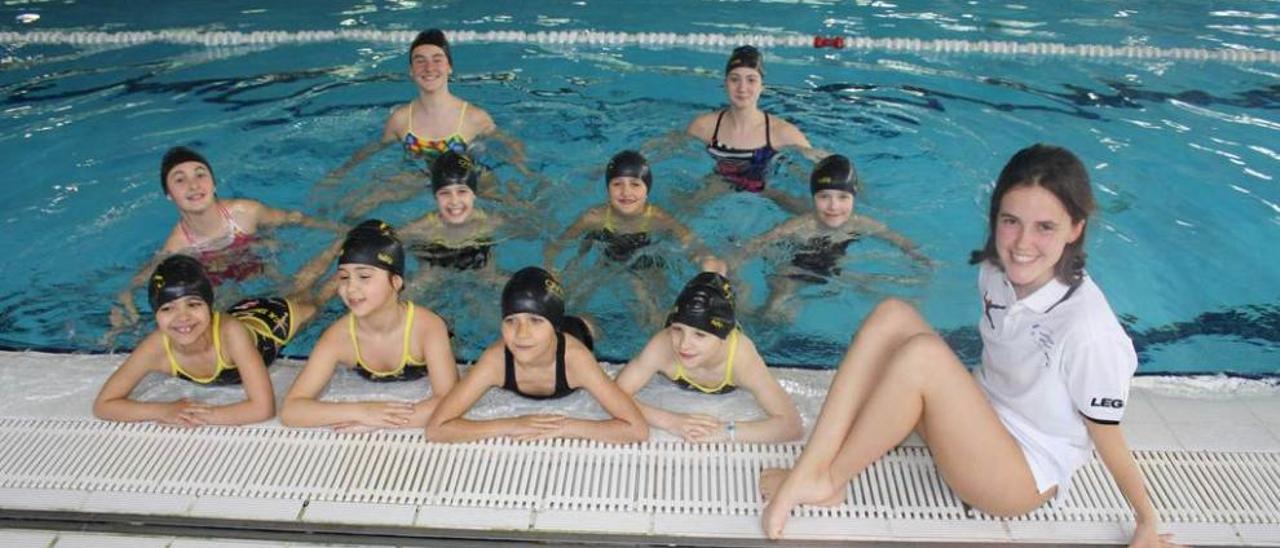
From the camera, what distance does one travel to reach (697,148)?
6.88 m

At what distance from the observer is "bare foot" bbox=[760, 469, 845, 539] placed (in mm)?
3068

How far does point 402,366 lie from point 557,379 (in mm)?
661

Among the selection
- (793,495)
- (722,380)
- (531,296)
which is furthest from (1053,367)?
(531,296)

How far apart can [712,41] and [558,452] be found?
8002mm

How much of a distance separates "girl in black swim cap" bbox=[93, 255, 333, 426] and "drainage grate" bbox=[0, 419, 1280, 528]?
69mm

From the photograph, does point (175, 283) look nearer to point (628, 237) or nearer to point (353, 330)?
point (353, 330)

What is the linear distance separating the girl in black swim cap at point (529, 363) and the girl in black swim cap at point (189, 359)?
742 millimetres

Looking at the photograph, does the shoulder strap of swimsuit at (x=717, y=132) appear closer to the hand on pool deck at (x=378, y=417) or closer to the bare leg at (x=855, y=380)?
the hand on pool deck at (x=378, y=417)

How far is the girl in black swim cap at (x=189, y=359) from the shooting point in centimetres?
372

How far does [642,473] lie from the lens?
3.43 meters

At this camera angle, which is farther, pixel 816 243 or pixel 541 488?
pixel 816 243

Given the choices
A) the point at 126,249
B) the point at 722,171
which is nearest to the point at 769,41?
the point at 722,171

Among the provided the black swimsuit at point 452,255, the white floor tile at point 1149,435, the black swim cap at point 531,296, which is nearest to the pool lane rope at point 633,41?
the black swimsuit at point 452,255

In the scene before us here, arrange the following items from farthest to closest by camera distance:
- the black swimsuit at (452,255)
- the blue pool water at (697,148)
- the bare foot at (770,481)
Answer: the black swimsuit at (452,255) < the blue pool water at (697,148) < the bare foot at (770,481)
